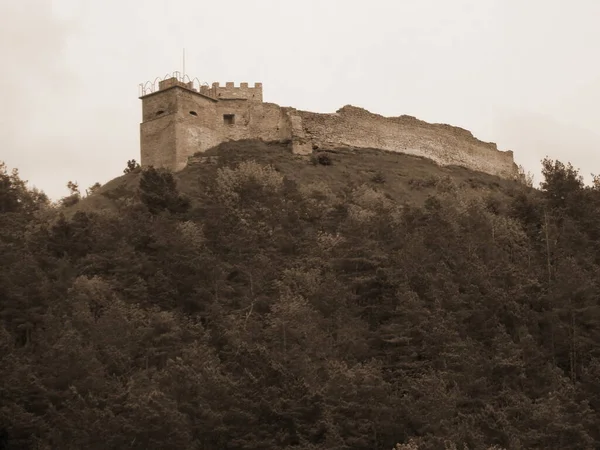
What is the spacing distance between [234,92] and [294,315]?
2382cm

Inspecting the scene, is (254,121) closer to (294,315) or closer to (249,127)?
(249,127)

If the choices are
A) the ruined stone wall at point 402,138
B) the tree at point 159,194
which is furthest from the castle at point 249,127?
the tree at point 159,194

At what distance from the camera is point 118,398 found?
32.3 meters

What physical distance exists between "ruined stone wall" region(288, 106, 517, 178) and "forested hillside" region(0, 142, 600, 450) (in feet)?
20.8

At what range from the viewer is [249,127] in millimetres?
58094

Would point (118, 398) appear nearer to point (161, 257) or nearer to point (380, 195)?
point (161, 257)

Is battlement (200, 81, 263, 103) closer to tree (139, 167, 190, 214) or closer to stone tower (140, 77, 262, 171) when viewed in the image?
stone tower (140, 77, 262, 171)

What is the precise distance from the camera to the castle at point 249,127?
54.7m

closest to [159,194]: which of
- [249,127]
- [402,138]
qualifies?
[249,127]

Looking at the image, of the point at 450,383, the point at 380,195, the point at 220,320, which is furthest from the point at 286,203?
the point at 450,383

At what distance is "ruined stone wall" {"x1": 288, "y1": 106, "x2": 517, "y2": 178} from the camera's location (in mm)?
61281

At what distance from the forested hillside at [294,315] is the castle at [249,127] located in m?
1.81

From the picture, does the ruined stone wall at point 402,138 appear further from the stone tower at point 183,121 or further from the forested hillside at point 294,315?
the forested hillside at point 294,315

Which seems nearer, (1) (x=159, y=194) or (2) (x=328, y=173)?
(1) (x=159, y=194)
